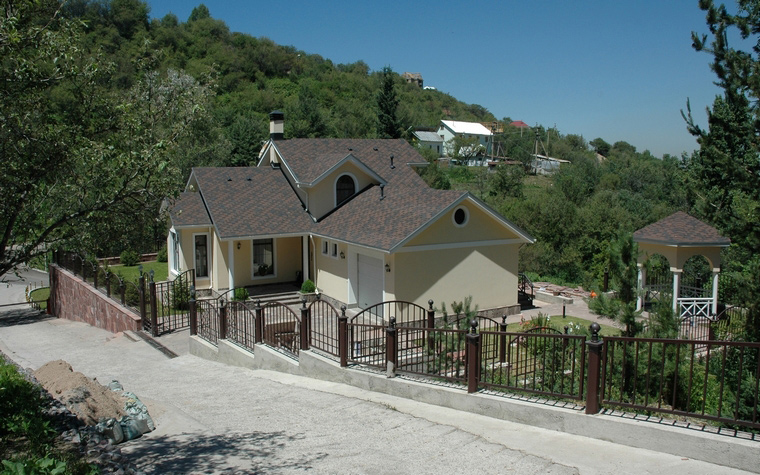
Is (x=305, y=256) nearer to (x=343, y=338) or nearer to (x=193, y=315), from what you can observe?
(x=193, y=315)

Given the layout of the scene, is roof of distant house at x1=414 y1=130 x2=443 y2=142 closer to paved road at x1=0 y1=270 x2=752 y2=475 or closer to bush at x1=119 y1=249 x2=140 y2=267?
bush at x1=119 y1=249 x2=140 y2=267

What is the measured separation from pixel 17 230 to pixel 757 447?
919 centimetres

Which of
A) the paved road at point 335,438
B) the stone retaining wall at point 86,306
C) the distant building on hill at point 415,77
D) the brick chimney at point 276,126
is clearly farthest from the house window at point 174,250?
the distant building on hill at point 415,77

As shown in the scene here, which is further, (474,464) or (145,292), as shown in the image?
(145,292)

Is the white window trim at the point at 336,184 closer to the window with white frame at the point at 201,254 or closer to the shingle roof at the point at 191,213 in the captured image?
the shingle roof at the point at 191,213

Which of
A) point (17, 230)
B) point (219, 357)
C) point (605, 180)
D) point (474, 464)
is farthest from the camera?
point (605, 180)

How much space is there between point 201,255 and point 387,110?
42024 mm

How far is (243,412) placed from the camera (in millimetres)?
8914

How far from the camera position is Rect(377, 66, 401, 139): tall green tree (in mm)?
60688

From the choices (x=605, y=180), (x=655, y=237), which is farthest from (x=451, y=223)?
(x=605, y=180)

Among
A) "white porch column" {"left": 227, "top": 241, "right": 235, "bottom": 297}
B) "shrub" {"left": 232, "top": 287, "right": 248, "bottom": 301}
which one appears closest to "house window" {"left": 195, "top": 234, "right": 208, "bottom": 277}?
"white porch column" {"left": 227, "top": 241, "right": 235, "bottom": 297}

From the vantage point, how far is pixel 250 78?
91.3 metres

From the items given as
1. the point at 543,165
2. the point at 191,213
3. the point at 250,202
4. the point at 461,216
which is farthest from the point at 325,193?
the point at 543,165

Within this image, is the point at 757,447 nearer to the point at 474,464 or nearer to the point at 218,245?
the point at 474,464
